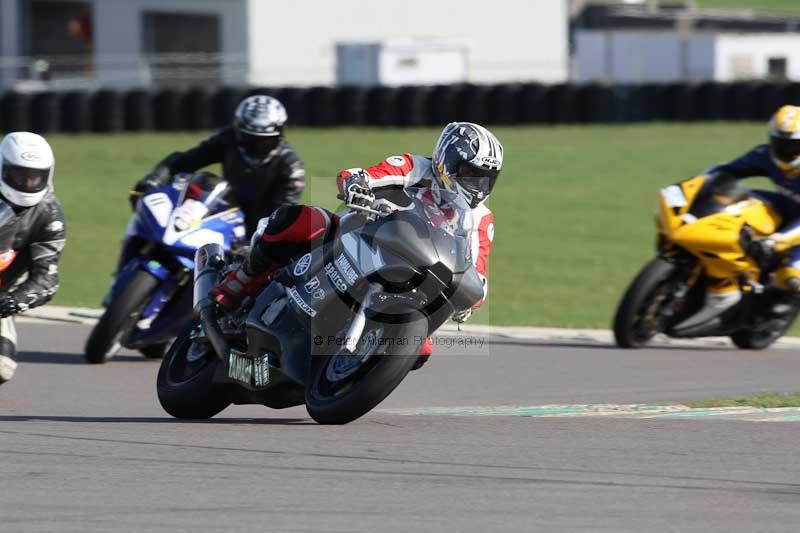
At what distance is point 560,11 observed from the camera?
4334 cm

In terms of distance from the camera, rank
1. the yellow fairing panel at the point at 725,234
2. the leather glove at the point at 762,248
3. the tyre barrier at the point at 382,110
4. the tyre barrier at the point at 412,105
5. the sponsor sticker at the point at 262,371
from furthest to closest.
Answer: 1. the tyre barrier at the point at 382,110
2. the tyre barrier at the point at 412,105
3. the leather glove at the point at 762,248
4. the yellow fairing panel at the point at 725,234
5. the sponsor sticker at the point at 262,371

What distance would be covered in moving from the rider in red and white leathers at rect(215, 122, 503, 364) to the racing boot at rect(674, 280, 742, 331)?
12.2 ft

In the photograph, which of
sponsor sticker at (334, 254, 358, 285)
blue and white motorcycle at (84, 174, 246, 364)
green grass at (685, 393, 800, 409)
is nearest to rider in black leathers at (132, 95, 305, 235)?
blue and white motorcycle at (84, 174, 246, 364)

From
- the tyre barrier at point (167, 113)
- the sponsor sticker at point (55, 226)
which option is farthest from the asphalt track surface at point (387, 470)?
the tyre barrier at point (167, 113)

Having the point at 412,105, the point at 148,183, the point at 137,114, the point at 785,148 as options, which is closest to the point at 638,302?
the point at 785,148

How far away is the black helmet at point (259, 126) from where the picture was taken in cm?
967

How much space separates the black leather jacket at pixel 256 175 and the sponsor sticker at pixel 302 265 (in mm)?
3287

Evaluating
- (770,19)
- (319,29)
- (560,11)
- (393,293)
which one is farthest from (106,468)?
(770,19)

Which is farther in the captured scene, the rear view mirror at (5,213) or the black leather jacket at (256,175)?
the black leather jacket at (256,175)

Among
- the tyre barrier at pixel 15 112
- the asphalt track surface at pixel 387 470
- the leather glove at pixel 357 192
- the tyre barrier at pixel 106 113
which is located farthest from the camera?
the tyre barrier at pixel 106 113

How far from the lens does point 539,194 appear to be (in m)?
20.0

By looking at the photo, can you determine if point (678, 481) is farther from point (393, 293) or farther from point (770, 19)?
point (770, 19)

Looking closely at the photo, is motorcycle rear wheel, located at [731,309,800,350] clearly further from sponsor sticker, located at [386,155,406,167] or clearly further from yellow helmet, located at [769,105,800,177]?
sponsor sticker, located at [386,155,406,167]

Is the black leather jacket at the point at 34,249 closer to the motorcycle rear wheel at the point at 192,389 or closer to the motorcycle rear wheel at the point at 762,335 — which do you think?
the motorcycle rear wheel at the point at 192,389
